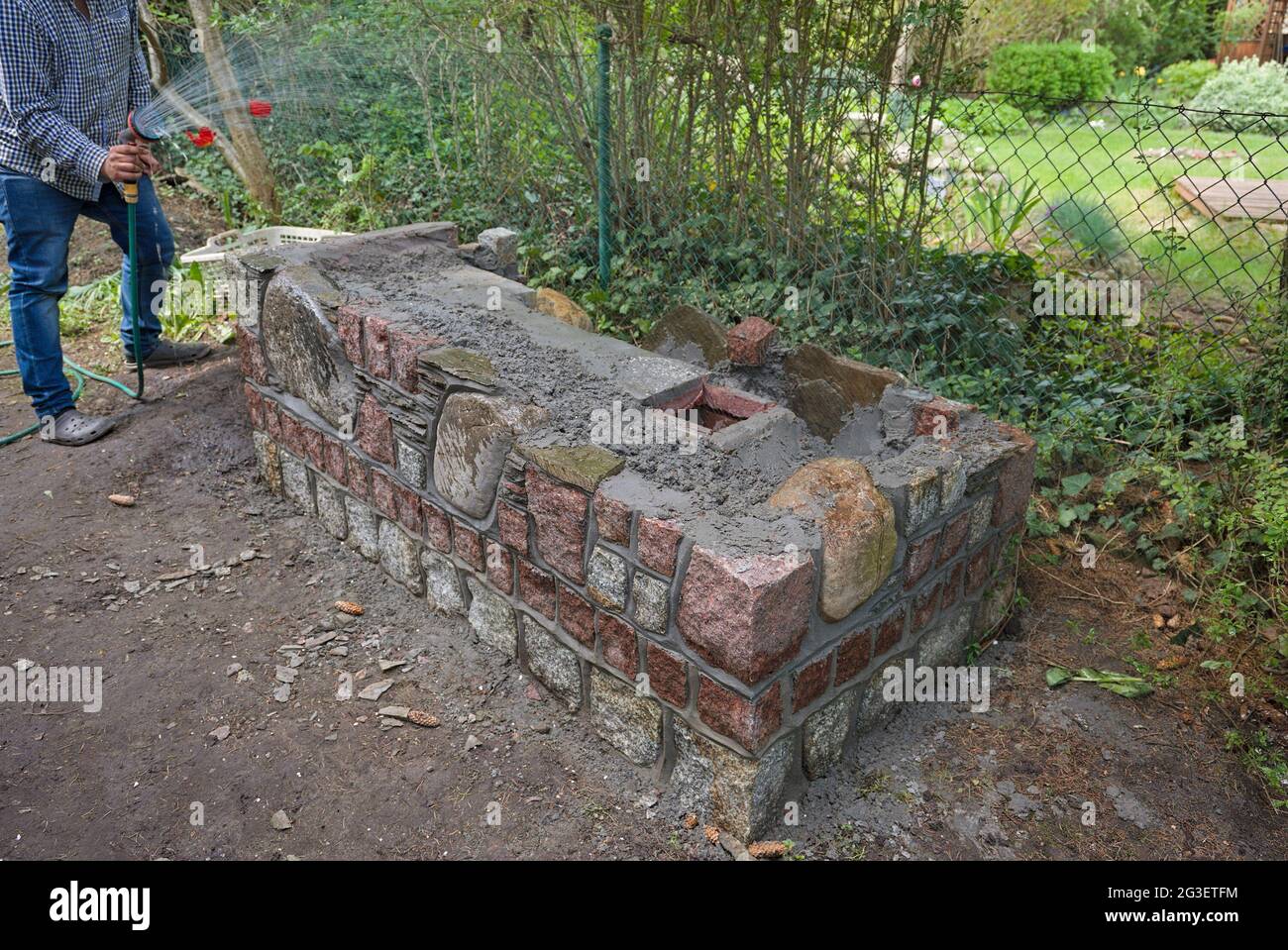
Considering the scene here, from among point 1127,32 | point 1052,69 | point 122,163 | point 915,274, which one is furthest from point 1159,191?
point 1127,32

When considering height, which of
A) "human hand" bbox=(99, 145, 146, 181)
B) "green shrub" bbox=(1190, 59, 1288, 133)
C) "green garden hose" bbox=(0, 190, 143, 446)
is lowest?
"green garden hose" bbox=(0, 190, 143, 446)

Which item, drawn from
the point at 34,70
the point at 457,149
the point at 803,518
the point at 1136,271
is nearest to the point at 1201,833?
the point at 803,518

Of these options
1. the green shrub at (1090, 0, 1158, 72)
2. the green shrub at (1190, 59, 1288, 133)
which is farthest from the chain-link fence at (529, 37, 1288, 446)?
the green shrub at (1090, 0, 1158, 72)

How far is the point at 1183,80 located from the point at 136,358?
1367 centimetres

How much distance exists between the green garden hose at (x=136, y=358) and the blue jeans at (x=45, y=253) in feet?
0.27

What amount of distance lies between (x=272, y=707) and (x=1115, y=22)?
629 inches

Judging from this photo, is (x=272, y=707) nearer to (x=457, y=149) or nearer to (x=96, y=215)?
(x=96, y=215)

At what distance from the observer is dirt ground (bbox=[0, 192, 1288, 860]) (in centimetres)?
259

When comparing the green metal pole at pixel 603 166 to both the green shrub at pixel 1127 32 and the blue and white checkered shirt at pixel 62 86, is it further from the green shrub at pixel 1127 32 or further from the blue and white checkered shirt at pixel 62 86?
the green shrub at pixel 1127 32

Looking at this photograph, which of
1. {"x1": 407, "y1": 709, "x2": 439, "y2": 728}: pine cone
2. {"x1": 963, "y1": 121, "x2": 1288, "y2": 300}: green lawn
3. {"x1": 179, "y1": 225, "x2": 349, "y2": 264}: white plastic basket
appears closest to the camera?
{"x1": 407, "y1": 709, "x2": 439, "y2": 728}: pine cone

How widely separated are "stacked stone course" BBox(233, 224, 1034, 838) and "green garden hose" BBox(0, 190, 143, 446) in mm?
919

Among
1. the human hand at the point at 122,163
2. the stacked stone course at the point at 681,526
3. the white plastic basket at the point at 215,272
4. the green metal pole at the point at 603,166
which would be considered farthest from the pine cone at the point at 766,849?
the white plastic basket at the point at 215,272

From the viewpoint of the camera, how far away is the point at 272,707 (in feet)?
10.0

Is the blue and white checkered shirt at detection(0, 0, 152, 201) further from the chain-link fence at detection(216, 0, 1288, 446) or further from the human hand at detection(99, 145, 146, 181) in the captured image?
the chain-link fence at detection(216, 0, 1288, 446)
